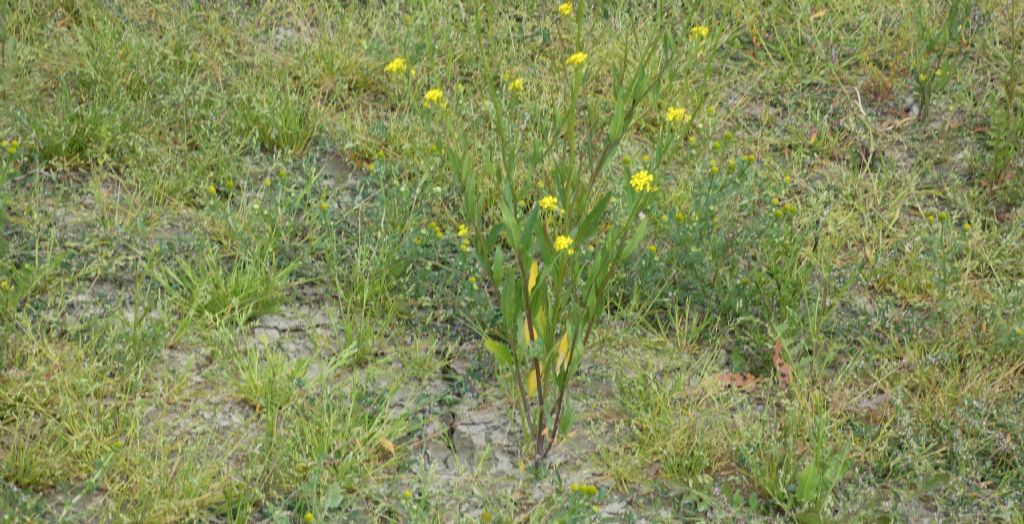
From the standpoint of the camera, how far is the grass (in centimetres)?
311

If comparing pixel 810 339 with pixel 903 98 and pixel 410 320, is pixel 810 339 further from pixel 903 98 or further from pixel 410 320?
pixel 903 98

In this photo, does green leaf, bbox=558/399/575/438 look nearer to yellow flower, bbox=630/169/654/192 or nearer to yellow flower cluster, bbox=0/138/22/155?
yellow flower, bbox=630/169/654/192

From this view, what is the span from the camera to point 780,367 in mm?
3562

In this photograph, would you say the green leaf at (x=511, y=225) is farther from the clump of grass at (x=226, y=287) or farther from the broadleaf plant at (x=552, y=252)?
the clump of grass at (x=226, y=287)

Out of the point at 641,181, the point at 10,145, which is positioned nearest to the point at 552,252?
the point at 641,181

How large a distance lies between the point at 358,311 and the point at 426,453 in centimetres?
63

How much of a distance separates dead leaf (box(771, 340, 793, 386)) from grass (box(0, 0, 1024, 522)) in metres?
0.05

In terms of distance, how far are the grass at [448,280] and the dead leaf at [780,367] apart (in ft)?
0.16

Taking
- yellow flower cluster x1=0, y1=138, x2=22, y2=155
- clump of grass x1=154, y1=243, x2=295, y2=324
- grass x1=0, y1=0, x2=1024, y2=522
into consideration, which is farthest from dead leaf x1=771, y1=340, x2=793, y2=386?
yellow flower cluster x1=0, y1=138, x2=22, y2=155

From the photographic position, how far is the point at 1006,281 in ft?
13.1

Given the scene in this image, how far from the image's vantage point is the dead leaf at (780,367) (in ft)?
11.5

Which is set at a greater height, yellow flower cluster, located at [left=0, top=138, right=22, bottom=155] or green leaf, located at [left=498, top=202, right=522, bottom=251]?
green leaf, located at [left=498, top=202, right=522, bottom=251]

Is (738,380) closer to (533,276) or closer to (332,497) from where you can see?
(533,276)

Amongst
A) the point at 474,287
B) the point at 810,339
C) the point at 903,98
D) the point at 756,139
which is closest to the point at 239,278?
the point at 474,287
